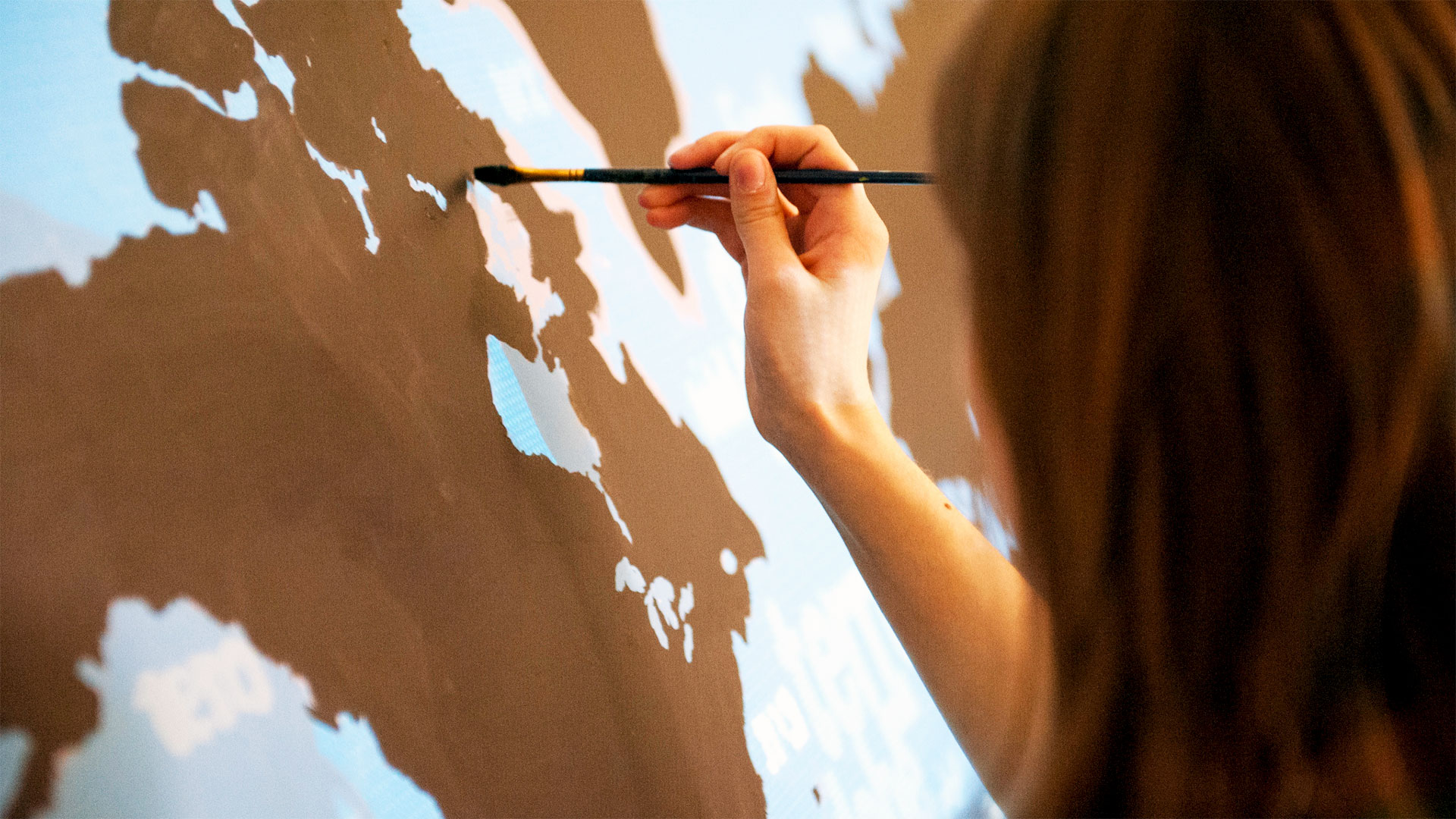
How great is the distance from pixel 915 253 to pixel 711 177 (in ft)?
1.14

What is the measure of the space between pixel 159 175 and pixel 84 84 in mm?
41

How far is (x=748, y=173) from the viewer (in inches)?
20.1

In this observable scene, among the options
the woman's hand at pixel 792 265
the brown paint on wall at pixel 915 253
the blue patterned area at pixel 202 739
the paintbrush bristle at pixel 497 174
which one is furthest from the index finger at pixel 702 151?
the blue patterned area at pixel 202 739

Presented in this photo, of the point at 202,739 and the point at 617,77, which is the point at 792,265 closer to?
the point at 617,77

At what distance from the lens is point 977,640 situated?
0.50 m

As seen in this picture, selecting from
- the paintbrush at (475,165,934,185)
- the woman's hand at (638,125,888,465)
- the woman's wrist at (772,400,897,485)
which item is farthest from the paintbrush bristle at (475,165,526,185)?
the woman's wrist at (772,400,897,485)

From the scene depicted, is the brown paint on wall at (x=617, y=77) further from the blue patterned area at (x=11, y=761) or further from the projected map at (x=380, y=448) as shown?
the blue patterned area at (x=11, y=761)

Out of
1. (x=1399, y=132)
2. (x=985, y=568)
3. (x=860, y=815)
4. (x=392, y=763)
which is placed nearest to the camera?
(x=1399, y=132)

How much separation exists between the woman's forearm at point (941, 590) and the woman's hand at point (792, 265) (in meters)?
0.02

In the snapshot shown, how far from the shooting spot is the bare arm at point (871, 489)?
1.64ft

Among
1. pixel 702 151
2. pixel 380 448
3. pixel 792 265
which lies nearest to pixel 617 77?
pixel 702 151

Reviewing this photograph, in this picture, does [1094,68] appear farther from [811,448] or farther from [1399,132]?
[811,448]

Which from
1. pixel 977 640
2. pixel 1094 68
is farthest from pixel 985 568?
pixel 1094 68

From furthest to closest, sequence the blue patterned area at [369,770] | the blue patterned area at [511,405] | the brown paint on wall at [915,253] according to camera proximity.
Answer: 1. the brown paint on wall at [915,253]
2. the blue patterned area at [511,405]
3. the blue patterned area at [369,770]
